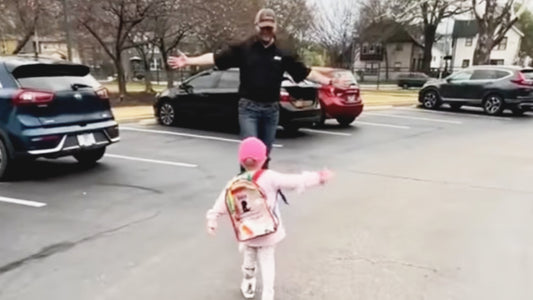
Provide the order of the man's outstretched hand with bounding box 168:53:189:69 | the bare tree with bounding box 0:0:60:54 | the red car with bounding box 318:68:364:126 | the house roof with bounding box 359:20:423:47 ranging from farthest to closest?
1. the house roof with bounding box 359:20:423:47
2. the bare tree with bounding box 0:0:60:54
3. the red car with bounding box 318:68:364:126
4. the man's outstretched hand with bounding box 168:53:189:69

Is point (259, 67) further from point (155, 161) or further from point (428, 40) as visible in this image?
point (428, 40)

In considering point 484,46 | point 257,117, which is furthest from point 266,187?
point 484,46

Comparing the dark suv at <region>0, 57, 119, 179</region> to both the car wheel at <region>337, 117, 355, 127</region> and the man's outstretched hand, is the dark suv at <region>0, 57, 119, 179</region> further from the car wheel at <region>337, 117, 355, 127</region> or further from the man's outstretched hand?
the car wheel at <region>337, 117, 355, 127</region>

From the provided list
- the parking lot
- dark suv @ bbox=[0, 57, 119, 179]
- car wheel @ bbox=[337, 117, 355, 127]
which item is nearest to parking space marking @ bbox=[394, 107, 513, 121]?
car wheel @ bbox=[337, 117, 355, 127]

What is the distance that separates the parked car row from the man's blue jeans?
5210 mm

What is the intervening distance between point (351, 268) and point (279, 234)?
0.93 metres

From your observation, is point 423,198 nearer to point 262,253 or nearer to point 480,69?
point 262,253

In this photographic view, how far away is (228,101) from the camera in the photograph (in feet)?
33.9

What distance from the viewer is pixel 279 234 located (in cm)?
317

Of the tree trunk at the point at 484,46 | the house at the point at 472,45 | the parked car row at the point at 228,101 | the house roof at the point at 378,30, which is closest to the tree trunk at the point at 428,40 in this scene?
the house roof at the point at 378,30

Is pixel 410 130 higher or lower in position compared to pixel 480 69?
lower

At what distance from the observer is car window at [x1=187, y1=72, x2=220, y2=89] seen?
417 inches

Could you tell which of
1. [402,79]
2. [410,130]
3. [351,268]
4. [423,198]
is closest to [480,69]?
[410,130]

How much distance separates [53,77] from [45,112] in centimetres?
53
